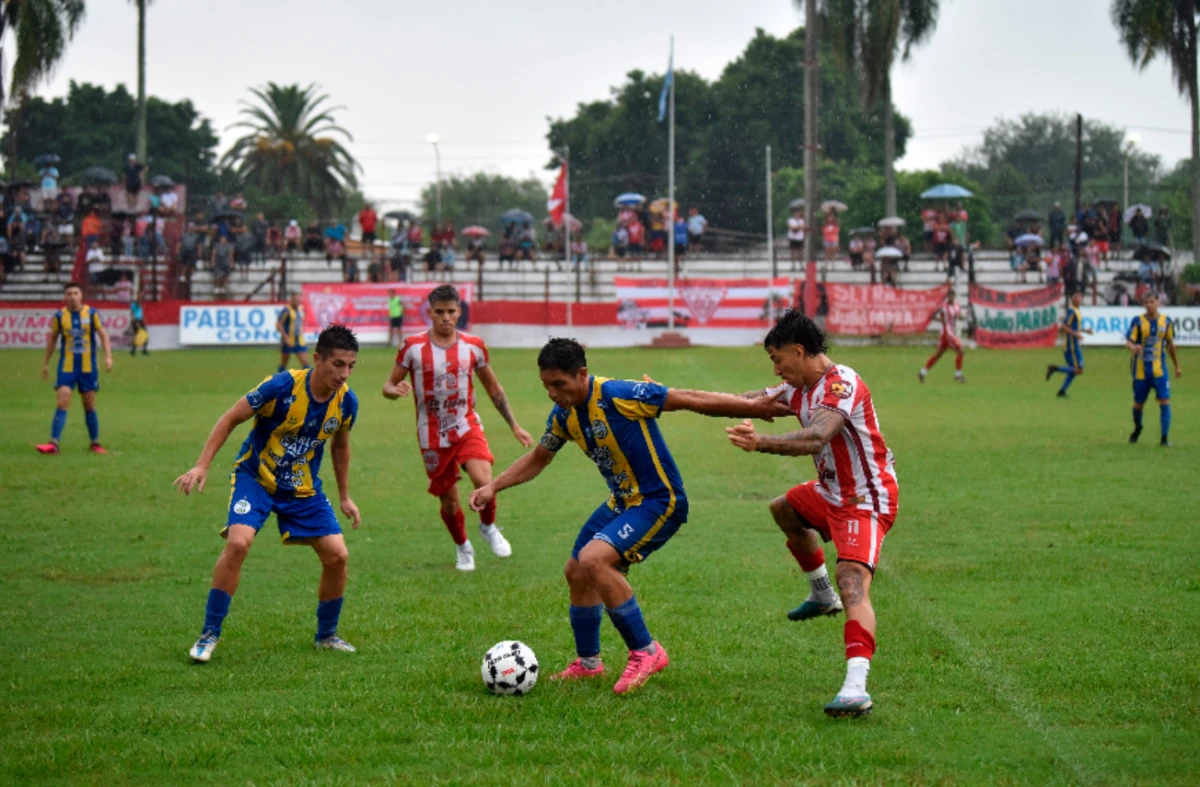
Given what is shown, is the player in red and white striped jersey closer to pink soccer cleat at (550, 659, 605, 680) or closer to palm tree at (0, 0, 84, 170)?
pink soccer cleat at (550, 659, 605, 680)

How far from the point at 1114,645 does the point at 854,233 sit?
4145 centimetres

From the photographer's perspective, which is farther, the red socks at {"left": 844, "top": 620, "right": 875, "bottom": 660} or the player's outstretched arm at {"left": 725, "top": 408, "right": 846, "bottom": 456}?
the red socks at {"left": 844, "top": 620, "right": 875, "bottom": 660}

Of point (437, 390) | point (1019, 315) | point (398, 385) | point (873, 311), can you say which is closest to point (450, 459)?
point (437, 390)

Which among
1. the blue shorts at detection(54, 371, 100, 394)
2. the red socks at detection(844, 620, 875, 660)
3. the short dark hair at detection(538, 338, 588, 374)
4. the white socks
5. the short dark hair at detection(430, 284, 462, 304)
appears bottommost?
the white socks

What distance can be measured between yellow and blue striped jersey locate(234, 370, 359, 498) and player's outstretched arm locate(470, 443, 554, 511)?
1166mm

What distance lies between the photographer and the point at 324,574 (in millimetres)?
7293

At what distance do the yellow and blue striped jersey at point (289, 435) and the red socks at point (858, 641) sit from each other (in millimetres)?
3235

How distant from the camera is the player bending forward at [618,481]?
6.29m

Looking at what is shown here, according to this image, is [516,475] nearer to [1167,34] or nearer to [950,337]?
[950,337]

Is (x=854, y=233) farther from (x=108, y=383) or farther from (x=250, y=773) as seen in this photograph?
(x=250, y=773)

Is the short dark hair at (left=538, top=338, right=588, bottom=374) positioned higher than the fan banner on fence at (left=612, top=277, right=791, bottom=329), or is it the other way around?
the fan banner on fence at (left=612, top=277, right=791, bottom=329)

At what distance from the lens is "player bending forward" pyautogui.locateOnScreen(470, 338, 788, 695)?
6.29 metres

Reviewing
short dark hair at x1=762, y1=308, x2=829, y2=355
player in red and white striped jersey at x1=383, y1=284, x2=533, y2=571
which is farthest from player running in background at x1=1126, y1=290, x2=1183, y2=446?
short dark hair at x1=762, y1=308, x2=829, y2=355

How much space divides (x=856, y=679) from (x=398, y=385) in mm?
5115
